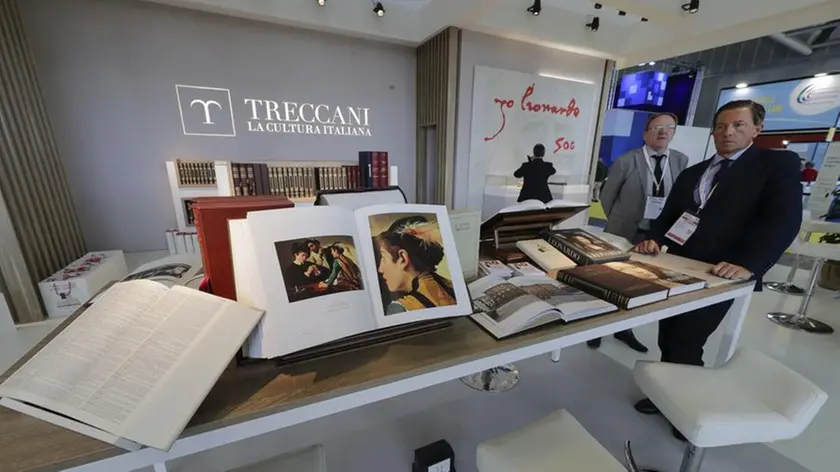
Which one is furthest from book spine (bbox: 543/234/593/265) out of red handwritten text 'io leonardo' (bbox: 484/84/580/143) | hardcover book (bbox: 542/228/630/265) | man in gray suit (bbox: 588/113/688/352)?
red handwritten text 'io leonardo' (bbox: 484/84/580/143)

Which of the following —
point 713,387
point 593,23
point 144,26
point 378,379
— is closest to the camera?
point 378,379

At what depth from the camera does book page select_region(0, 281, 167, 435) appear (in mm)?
503

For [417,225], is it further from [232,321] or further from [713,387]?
[713,387]

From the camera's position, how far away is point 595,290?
108 centimetres

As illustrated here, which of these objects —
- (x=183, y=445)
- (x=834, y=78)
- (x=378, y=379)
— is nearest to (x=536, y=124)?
(x=378, y=379)

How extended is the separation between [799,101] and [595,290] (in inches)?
360

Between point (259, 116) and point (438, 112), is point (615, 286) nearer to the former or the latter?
point (438, 112)

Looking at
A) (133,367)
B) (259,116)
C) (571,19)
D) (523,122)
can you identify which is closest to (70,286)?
(259,116)

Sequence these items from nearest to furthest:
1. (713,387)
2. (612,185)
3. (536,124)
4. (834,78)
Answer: (713,387) → (612,185) → (536,124) → (834,78)

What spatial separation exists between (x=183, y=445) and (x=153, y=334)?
21 centimetres

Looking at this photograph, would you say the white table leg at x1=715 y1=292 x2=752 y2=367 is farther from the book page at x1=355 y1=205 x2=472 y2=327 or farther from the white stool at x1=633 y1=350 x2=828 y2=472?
the book page at x1=355 y1=205 x2=472 y2=327

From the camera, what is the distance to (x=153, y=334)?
0.61m

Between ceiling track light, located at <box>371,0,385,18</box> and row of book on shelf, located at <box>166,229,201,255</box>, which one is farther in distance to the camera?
ceiling track light, located at <box>371,0,385,18</box>

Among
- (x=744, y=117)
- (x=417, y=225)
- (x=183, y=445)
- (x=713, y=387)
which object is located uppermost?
(x=744, y=117)
